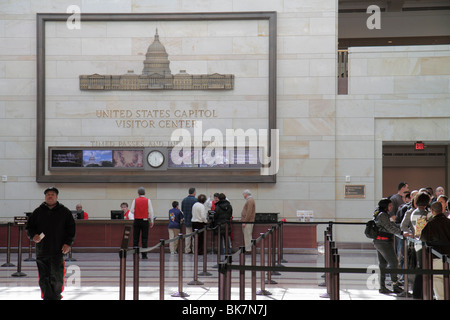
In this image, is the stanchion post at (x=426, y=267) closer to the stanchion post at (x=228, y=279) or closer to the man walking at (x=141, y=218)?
the stanchion post at (x=228, y=279)

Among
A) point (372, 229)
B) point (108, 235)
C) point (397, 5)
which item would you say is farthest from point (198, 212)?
point (397, 5)

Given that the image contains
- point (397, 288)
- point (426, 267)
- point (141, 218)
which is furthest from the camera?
point (141, 218)

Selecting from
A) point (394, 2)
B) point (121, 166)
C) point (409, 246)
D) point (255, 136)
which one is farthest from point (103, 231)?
point (394, 2)

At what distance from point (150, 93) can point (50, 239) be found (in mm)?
10654

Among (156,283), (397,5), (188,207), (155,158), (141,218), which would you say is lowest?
(156,283)

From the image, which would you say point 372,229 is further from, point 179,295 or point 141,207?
point 141,207

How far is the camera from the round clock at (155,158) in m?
18.8

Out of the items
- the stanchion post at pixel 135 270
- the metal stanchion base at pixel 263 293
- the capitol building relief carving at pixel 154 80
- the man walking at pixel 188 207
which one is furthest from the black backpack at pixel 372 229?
the capitol building relief carving at pixel 154 80

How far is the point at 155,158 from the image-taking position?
740 inches

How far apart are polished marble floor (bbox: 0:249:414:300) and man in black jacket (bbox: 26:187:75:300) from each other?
1.02 meters

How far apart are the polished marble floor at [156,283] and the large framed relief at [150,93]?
3900 millimetres

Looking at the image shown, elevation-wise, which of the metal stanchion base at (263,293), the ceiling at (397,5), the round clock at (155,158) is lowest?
the metal stanchion base at (263,293)

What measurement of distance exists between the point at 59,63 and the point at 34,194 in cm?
379

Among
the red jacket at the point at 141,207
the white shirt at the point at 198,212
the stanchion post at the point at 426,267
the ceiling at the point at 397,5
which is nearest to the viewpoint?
the stanchion post at the point at 426,267
